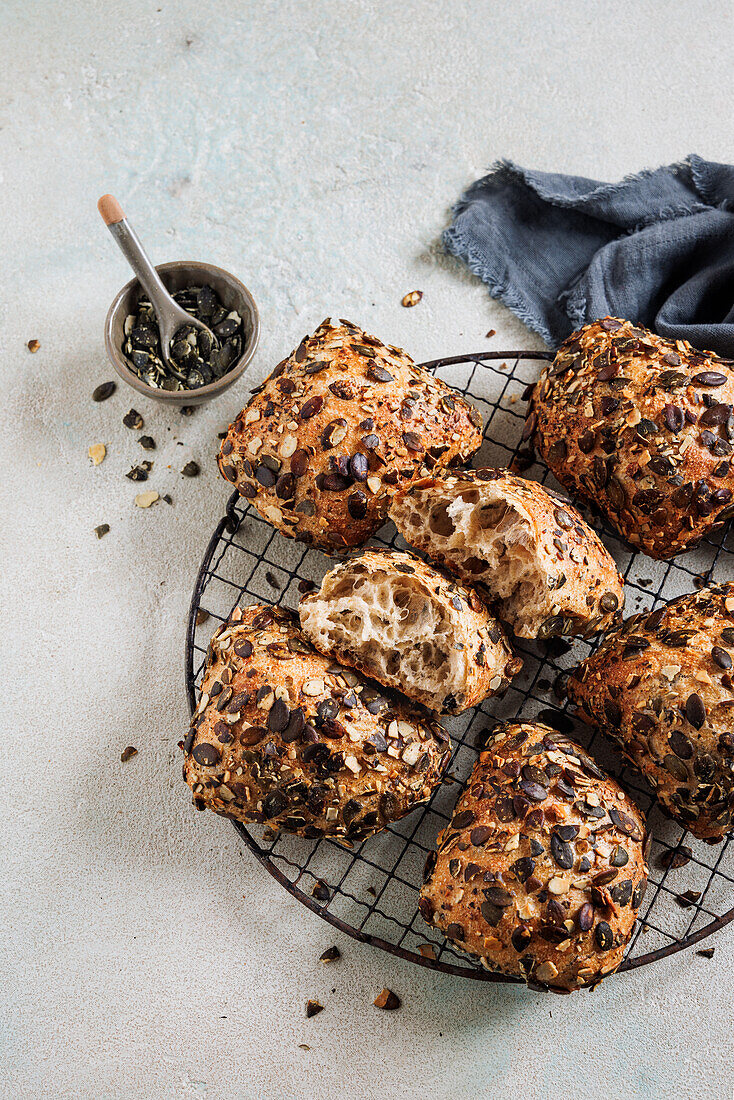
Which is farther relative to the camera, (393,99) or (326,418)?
(393,99)

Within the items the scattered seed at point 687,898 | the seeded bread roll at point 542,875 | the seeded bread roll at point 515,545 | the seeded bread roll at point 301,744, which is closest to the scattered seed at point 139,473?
the seeded bread roll at point 301,744

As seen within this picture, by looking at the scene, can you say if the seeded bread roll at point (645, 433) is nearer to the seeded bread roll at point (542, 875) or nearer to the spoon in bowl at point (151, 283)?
the seeded bread roll at point (542, 875)

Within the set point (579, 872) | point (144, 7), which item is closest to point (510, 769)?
point (579, 872)

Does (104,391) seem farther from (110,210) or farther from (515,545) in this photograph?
(515,545)

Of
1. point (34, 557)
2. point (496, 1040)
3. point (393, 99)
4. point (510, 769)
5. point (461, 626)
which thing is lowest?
point (496, 1040)

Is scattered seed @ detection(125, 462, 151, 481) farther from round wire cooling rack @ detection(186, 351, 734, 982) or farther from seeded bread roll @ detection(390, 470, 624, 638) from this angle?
seeded bread roll @ detection(390, 470, 624, 638)

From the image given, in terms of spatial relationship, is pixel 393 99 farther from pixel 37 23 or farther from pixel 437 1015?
pixel 437 1015

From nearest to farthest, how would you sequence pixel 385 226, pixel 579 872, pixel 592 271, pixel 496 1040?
pixel 579 872 < pixel 496 1040 < pixel 592 271 < pixel 385 226
